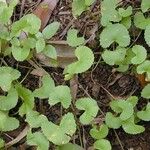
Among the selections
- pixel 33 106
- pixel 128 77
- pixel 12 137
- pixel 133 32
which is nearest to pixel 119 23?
pixel 133 32

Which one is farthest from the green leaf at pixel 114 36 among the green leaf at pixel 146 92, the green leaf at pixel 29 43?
the green leaf at pixel 29 43

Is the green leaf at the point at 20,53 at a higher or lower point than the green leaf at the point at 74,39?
lower

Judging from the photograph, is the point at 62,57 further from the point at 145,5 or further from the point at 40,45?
the point at 145,5

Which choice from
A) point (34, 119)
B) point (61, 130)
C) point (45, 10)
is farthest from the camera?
point (45, 10)

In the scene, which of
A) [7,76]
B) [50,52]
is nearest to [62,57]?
[50,52]

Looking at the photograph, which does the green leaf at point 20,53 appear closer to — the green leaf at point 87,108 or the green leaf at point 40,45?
the green leaf at point 40,45

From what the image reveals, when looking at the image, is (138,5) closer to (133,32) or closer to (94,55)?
(133,32)
